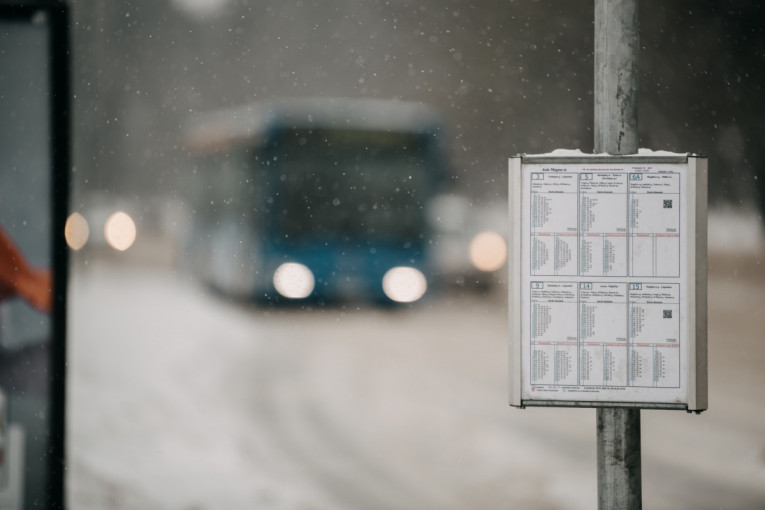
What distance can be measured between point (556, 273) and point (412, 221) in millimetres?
10783

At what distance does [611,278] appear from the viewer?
3.03 metres

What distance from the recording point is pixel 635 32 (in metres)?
3.04

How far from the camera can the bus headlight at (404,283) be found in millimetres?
14102

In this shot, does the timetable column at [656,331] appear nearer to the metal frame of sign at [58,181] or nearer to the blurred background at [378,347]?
the metal frame of sign at [58,181]

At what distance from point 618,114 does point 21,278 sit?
8.74ft

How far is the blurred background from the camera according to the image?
652cm

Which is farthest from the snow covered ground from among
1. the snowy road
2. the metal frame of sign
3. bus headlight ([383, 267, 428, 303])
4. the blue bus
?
the metal frame of sign

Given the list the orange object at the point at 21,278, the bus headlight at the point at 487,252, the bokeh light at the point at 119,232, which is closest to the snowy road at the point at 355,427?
the orange object at the point at 21,278

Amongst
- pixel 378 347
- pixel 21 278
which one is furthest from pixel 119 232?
pixel 21 278

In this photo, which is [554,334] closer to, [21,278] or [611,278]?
[611,278]

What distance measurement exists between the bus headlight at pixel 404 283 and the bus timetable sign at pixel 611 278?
35.8ft

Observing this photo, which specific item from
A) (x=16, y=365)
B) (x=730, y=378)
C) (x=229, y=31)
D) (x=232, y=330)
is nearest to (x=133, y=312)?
(x=232, y=330)

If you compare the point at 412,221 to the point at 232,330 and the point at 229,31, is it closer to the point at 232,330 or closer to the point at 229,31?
the point at 232,330

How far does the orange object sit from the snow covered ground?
2138 mm
